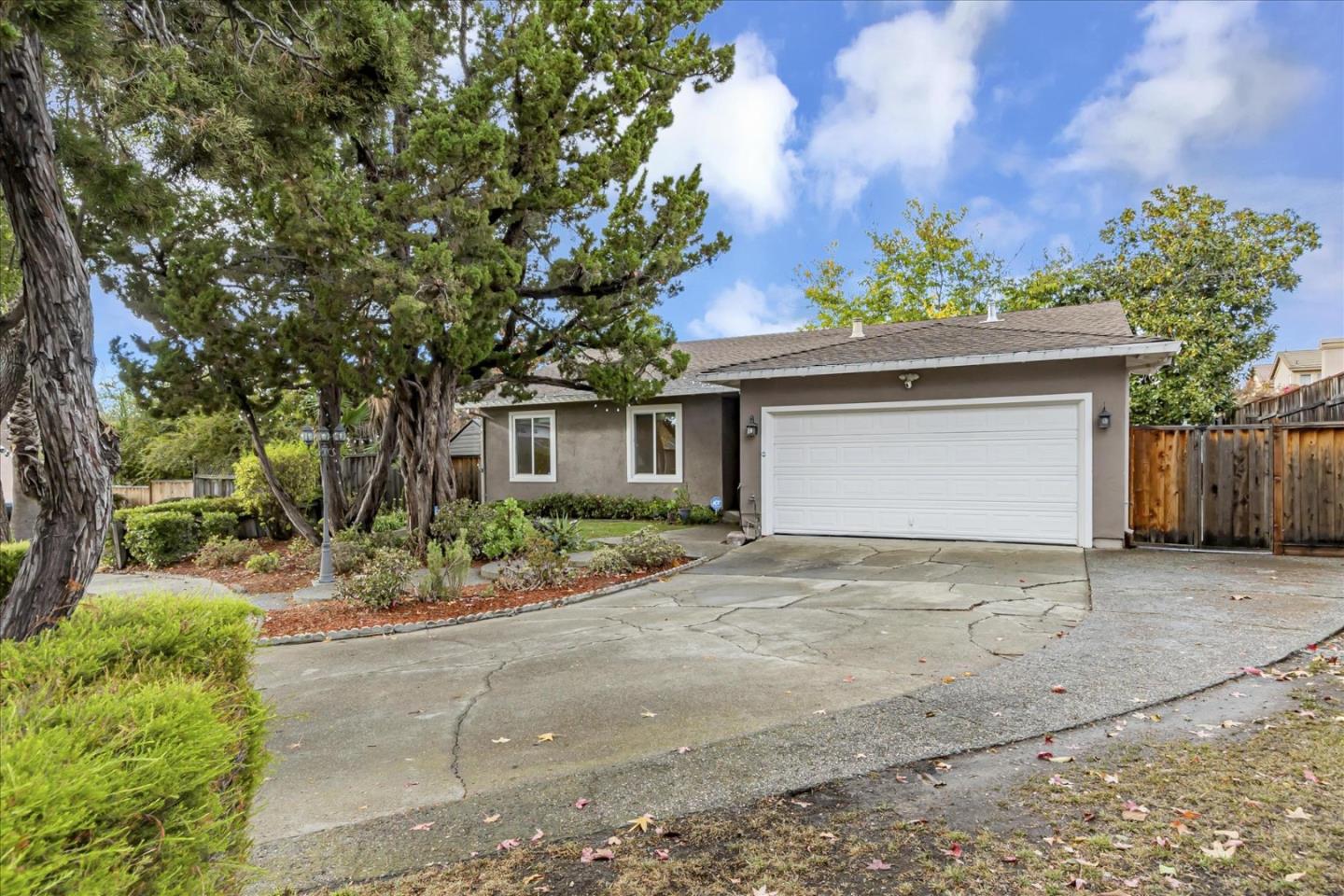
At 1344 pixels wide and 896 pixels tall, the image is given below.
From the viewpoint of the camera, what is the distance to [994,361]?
9.84 meters

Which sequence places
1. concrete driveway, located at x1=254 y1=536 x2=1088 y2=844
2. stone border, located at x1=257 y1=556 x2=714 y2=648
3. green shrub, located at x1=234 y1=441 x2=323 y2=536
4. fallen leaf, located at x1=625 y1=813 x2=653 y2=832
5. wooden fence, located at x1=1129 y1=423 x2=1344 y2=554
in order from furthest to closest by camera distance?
1. green shrub, located at x1=234 y1=441 x2=323 y2=536
2. wooden fence, located at x1=1129 y1=423 x2=1344 y2=554
3. stone border, located at x1=257 y1=556 x2=714 y2=648
4. concrete driveway, located at x1=254 y1=536 x2=1088 y2=844
5. fallen leaf, located at x1=625 y1=813 x2=653 y2=832

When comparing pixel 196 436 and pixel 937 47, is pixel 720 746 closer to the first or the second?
pixel 937 47

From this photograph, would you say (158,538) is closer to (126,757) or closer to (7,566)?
(7,566)

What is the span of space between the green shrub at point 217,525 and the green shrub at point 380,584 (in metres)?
6.34

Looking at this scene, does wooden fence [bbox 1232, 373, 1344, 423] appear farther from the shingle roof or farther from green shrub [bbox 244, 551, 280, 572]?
the shingle roof

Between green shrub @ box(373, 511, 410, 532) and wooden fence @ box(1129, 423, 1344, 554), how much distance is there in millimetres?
10948

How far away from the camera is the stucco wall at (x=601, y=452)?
14.7m

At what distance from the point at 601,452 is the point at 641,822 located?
1335 cm

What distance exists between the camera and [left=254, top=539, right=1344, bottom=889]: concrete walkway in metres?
3.11

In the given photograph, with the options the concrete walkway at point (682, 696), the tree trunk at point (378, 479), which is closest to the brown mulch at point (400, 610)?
the concrete walkway at point (682, 696)

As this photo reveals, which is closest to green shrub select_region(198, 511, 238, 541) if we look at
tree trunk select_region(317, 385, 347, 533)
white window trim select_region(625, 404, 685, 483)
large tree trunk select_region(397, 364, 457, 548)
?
tree trunk select_region(317, 385, 347, 533)

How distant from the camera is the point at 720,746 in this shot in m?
3.61

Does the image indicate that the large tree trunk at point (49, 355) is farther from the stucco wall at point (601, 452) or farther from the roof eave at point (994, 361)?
the stucco wall at point (601, 452)

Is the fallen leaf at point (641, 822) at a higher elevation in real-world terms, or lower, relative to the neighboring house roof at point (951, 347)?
lower
